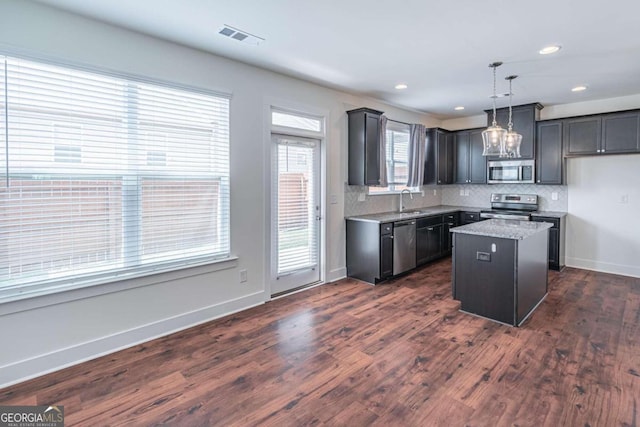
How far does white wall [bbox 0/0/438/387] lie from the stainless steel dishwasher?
3.20 feet

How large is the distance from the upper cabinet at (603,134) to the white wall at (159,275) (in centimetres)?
369

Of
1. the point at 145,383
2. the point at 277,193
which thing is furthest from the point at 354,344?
the point at 277,193

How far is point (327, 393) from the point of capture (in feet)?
7.47

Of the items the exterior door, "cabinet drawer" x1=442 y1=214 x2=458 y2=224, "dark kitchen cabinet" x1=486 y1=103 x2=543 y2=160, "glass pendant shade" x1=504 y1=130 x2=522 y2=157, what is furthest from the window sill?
"dark kitchen cabinet" x1=486 y1=103 x2=543 y2=160

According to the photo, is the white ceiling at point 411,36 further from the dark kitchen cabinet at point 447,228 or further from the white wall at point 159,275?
the dark kitchen cabinet at point 447,228

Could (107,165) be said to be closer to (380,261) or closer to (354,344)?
(354,344)

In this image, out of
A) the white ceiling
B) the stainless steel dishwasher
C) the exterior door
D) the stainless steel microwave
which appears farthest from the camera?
the stainless steel microwave

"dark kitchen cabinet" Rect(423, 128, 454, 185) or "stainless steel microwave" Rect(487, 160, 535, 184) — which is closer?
"stainless steel microwave" Rect(487, 160, 535, 184)

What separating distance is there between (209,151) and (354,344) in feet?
7.63

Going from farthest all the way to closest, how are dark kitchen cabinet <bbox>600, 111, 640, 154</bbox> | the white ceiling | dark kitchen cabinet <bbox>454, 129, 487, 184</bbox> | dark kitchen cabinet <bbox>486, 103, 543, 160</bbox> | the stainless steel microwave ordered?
1. dark kitchen cabinet <bbox>454, 129, 487, 184</bbox>
2. the stainless steel microwave
3. dark kitchen cabinet <bbox>486, 103, 543, 160</bbox>
4. dark kitchen cabinet <bbox>600, 111, 640, 154</bbox>
5. the white ceiling

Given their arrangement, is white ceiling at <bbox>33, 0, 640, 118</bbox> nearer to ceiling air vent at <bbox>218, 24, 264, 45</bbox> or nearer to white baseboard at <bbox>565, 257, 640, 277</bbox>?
ceiling air vent at <bbox>218, 24, 264, 45</bbox>

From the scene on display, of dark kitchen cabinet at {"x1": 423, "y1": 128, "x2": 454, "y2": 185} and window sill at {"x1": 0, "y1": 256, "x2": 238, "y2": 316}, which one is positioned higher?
dark kitchen cabinet at {"x1": 423, "y1": 128, "x2": 454, "y2": 185}

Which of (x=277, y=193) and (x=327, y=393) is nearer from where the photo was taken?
(x=327, y=393)

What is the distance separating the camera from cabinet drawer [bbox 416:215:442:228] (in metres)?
5.39
